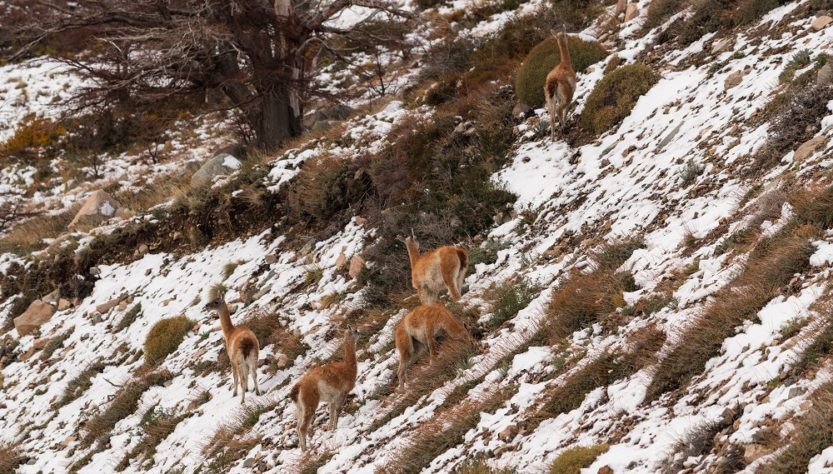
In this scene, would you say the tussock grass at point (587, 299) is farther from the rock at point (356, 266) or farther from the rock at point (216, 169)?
the rock at point (216, 169)

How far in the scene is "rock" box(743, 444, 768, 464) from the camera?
4.16 meters

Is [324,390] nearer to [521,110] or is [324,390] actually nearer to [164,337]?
[164,337]

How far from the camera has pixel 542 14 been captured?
764 inches

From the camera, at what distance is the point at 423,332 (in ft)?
29.3

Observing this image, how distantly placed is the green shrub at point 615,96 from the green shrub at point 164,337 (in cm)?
798

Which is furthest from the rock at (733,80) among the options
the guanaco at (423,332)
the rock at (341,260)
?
the rock at (341,260)

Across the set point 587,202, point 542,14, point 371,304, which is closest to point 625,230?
point 587,202

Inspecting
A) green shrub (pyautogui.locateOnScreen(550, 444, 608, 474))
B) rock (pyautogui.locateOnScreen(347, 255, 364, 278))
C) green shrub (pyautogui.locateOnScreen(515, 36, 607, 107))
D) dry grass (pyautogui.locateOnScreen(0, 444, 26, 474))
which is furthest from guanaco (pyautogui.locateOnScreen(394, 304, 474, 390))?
dry grass (pyautogui.locateOnScreen(0, 444, 26, 474))

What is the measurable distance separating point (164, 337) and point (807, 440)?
1256 centimetres

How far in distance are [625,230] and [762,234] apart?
241 cm

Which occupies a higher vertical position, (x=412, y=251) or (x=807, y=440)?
(x=807, y=440)

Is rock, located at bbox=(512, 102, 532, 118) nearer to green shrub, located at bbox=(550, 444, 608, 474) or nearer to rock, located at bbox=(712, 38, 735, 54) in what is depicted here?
rock, located at bbox=(712, 38, 735, 54)

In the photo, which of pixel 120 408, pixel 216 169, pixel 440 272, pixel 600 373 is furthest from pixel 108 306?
pixel 600 373

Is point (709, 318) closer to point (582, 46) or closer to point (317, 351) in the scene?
point (317, 351)
